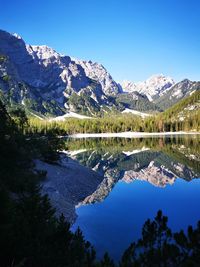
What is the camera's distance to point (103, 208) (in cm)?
3903

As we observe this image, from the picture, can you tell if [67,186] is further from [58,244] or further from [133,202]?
[58,244]

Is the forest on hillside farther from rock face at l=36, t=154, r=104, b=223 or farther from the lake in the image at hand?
rock face at l=36, t=154, r=104, b=223

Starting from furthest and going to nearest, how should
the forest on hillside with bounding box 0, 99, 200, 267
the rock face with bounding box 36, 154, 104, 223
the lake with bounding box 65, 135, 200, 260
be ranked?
the rock face with bounding box 36, 154, 104, 223 → the lake with bounding box 65, 135, 200, 260 → the forest on hillside with bounding box 0, 99, 200, 267

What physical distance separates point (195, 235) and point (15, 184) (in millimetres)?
16292

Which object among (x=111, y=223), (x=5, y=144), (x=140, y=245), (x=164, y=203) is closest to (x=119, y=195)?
(x=164, y=203)

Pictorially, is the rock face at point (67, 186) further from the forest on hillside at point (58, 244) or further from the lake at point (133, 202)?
the forest on hillside at point (58, 244)

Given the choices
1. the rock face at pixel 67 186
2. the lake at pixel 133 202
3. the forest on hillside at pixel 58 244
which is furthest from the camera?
the rock face at pixel 67 186

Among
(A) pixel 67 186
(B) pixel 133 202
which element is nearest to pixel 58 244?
(B) pixel 133 202

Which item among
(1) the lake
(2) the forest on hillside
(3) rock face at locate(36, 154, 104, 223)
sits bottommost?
(1) the lake

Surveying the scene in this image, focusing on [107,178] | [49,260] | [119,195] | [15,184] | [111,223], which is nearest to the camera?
[49,260]

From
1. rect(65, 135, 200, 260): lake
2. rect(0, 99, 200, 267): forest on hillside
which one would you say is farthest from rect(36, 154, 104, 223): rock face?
rect(0, 99, 200, 267): forest on hillside

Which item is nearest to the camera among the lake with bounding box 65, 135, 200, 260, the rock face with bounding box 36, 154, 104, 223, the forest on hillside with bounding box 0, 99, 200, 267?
the forest on hillside with bounding box 0, 99, 200, 267

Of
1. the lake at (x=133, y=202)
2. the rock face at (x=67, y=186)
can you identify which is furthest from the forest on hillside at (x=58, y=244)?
the rock face at (x=67, y=186)

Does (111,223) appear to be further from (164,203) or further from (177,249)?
(177,249)
